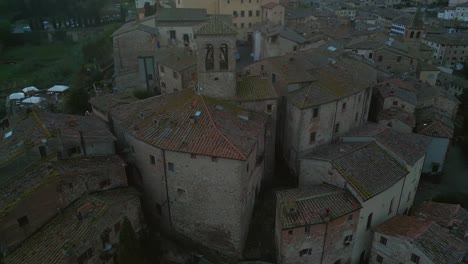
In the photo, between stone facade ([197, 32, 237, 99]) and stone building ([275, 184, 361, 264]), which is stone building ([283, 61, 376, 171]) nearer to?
stone facade ([197, 32, 237, 99])

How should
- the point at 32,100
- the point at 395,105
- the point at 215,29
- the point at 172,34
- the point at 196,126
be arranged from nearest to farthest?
the point at 196,126 < the point at 215,29 < the point at 395,105 < the point at 32,100 < the point at 172,34

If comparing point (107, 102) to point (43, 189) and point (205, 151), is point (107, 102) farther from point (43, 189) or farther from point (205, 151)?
point (205, 151)

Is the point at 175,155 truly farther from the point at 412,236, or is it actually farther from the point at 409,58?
the point at 409,58

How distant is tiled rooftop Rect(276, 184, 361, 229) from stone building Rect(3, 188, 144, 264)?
30.9ft

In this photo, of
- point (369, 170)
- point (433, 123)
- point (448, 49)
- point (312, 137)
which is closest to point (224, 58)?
point (312, 137)

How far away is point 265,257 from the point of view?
2542 centimetres

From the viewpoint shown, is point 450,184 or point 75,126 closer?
point 75,126

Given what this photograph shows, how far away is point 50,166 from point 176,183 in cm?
752

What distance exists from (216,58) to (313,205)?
41.0 ft

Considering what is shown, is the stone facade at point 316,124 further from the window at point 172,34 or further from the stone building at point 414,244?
the window at point 172,34

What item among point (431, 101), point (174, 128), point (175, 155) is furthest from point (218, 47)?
point (431, 101)

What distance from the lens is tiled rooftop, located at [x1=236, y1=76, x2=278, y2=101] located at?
29219mm

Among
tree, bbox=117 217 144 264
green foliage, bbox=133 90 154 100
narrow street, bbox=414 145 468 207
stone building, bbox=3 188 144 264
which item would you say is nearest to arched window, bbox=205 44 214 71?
stone building, bbox=3 188 144 264

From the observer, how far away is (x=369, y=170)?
25.5 meters
